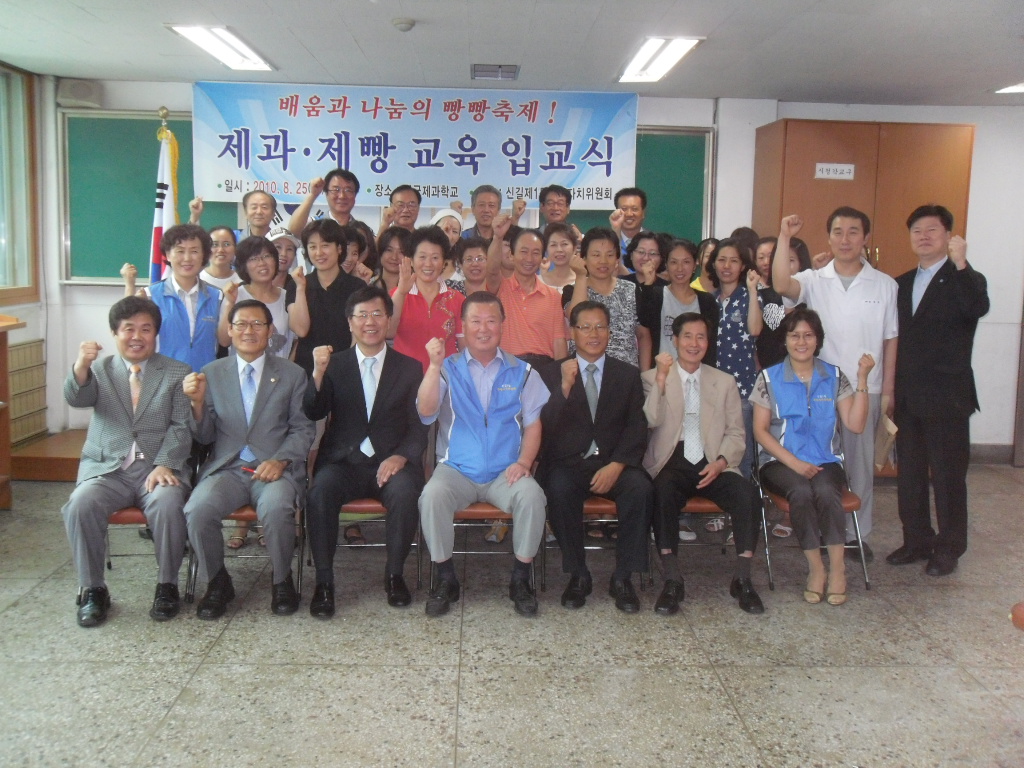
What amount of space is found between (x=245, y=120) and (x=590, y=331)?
3790 mm

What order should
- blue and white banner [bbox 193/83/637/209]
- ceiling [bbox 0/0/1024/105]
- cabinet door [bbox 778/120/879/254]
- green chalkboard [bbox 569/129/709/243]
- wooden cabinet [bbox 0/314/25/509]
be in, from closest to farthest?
ceiling [bbox 0/0/1024/105] → wooden cabinet [bbox 0/314/25/509] → cabinet door [bbox 778/120/879/254] → blue and white banner [bbox 193/83/637/209] → green chalkboard [bbox 569/129/709/243]

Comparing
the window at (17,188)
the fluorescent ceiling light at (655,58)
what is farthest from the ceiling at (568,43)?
the window at (17,188)

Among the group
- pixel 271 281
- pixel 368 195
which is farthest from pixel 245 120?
pixel 271 281

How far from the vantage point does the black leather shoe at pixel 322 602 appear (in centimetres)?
321

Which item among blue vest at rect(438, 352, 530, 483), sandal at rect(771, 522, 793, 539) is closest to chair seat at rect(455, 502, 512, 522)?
blue vest at rect(438, 352, 530, 483)

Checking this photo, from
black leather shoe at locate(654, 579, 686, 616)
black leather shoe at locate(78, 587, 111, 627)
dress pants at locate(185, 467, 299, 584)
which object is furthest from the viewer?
black leather shoe at locate(654, 579, 686, 616)

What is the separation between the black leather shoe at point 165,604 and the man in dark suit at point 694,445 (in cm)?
203

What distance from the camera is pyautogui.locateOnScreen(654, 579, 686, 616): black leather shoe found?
330 centimetres

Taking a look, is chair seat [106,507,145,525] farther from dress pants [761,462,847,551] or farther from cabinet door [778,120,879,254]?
cabinet door [778,120,879,254]

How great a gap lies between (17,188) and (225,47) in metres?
2.20

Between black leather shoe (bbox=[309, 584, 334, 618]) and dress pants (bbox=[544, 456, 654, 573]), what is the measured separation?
3.21ft

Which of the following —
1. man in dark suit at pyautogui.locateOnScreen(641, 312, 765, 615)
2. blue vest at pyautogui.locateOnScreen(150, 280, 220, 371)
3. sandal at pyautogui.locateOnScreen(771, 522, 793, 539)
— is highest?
blue vest at pyautogui.locateOnScreen(150, 280, 220, 371)

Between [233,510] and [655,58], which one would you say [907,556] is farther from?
[655,58]

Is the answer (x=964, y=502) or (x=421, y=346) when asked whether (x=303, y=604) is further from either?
(x=964, y=502)
